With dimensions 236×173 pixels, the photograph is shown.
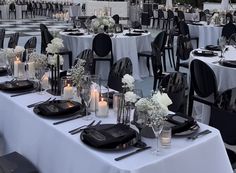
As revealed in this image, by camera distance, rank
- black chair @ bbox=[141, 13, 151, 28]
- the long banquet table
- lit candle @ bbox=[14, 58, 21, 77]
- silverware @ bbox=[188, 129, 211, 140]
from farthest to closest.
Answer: black chair @ bbox=[141, 13, 151, 28]
lit candle @ bbox=[14, 58, 21, 77]
silverware @ bbox=[188, 129, 211, 140]
the long banquet table

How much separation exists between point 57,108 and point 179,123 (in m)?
0.73

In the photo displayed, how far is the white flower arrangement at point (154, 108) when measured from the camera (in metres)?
1.68

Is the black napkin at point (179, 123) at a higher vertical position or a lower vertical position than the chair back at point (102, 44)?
lower

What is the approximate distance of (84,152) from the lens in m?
1.74

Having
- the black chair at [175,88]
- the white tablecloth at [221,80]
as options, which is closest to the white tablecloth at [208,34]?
the white tablecloth at [221,80]

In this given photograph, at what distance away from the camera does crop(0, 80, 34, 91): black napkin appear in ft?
8.57

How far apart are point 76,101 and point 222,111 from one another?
1.00 m

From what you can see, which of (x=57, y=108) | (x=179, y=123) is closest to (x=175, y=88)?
(x=179, y=123)

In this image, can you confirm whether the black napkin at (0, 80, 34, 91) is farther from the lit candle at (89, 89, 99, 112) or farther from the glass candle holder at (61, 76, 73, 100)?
the lit candle at (89, 89, 99, 112)

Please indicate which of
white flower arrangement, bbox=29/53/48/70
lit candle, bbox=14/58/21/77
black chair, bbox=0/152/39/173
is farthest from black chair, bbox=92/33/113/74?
black chair, bbox=0/152/39/173

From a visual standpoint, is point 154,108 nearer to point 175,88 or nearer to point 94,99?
point 94,99

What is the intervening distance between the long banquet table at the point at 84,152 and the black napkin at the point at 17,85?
0.19 m

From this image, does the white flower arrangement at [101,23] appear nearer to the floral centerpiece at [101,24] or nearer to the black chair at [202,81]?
the floral centerpiece at [101,24]

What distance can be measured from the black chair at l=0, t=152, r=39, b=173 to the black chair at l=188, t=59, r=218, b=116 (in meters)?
1.96
